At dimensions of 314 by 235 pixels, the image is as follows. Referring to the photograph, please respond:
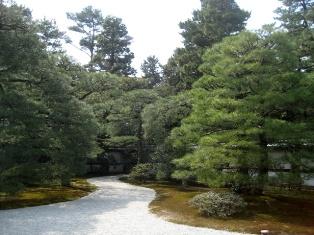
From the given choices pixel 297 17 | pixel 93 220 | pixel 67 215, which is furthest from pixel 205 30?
pixel 93 220

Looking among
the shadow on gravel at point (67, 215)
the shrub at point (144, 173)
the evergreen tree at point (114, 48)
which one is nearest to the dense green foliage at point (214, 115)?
the shadow on gravel at point (67, 215)

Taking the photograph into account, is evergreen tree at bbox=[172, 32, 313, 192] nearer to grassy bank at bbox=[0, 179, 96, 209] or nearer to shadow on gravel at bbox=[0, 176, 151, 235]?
shadow on gravel at bbox=[0, 176, 151, 235]

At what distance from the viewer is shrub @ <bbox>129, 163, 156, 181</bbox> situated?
2769cm

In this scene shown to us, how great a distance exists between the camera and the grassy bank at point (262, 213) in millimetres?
13352

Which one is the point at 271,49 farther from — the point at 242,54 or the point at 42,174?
the point at 42,174

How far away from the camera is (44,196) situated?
19.9 meters

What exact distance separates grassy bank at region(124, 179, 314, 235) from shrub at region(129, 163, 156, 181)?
7275 mm

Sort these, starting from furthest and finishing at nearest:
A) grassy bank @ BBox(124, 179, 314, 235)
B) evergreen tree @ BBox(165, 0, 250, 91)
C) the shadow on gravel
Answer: evergreen tree @ BBox(165, 0, 250, 91) < grassy bank @ BBox(124, 179, 314, 235) < the shadow on gravel

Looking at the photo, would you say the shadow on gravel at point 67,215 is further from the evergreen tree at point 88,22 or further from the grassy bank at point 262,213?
the evergreen tree at point 88,22

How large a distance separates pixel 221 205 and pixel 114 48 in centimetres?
4051

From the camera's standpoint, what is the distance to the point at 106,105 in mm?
29359

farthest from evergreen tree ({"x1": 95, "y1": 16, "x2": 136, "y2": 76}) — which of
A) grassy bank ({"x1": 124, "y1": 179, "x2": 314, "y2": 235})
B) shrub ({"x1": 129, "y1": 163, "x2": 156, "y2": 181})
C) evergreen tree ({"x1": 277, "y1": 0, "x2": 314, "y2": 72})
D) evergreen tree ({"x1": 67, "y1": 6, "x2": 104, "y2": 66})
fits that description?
grassy bank ({"x1": 124, "y1": 179, "x2": 314, "y2": 235})

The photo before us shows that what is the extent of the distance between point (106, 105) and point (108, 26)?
25.6 metres

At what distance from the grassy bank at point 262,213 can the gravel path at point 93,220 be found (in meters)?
0.72
